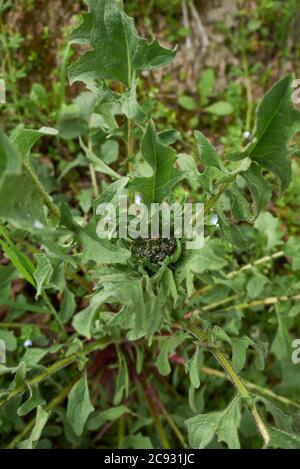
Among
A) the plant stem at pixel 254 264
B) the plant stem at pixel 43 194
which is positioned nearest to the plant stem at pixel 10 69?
the plant stem at pixel 254 264

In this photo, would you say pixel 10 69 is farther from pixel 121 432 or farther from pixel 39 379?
pixel 121 432

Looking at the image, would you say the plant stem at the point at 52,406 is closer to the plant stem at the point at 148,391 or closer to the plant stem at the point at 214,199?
the plant stem at the point at 148,391

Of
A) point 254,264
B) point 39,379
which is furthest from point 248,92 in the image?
point 39,379

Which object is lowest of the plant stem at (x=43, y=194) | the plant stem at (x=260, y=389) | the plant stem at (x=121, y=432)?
the plant stem at (x=121, y=432)

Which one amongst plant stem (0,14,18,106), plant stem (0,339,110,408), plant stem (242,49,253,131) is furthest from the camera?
plant stem (242,49,253,131)

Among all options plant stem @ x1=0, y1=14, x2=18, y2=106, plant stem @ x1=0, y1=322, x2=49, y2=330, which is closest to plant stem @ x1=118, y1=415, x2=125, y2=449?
plant stem @ x1=0, y1=322, x2=49, y2=330

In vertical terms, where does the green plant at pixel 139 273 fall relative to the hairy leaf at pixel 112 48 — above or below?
below

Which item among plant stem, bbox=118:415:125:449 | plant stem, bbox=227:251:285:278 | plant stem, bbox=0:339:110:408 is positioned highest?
plant stem, bbox=0:339:110:408

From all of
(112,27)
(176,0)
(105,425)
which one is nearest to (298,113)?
(112,27)

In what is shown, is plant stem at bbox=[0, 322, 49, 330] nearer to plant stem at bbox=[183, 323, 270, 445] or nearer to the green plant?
the green plant
